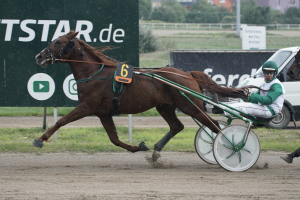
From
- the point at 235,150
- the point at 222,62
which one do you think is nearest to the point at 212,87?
the point at 235,150

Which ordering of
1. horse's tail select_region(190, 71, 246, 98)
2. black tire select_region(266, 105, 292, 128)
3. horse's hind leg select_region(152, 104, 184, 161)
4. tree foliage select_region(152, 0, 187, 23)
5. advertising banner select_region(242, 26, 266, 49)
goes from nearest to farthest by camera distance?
horse's tail select_region(190, 71, 246, 98)
horse's hind leg select_region(152, 104, 184, 161)
black tire select_region(266, 105, 292, 128)
advertising banner select_region(242, 26, 266, 49)
tree foliage select_region(152, 0, 187, 23)

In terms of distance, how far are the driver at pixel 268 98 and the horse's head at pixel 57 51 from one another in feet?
8.28

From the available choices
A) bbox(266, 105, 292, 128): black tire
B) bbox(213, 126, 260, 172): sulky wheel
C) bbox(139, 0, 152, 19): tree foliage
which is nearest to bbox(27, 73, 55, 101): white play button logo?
bbox(213, 126, 260, 172): sulky wheel

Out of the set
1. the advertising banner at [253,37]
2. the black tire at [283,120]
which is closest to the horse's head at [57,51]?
the black tire at [283,120]

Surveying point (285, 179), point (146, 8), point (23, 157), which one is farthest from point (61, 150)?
point (146, 8)

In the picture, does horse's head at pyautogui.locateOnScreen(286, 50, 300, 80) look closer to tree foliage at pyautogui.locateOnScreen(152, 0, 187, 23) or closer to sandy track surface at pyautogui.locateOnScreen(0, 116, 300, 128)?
sandy track surface at pyautogui.locateOnScreen(0, 116, 300, 128)

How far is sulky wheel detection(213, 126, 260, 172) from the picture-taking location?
5910mm

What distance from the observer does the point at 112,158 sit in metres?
7.00

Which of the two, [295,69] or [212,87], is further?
[295,69]

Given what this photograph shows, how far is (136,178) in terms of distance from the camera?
17.8 ft

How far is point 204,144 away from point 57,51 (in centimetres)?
265

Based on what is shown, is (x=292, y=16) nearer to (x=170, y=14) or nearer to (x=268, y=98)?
(x=170, y=14)

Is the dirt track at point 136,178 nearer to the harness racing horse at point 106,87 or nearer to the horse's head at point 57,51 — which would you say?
the harness racing horse at point 106,87

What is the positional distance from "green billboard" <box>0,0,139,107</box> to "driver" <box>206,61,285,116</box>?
2952mm
